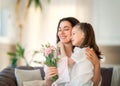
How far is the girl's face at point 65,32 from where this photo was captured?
2.51 metres

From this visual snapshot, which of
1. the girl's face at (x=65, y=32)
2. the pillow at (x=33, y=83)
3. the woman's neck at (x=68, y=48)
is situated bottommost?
the pillow at (x=33, y=83)

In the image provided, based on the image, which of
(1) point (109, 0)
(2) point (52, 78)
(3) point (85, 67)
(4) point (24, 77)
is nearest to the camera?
(3) point (85, 67)

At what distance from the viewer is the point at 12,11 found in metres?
5.53

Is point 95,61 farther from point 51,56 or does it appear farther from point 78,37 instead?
point 51,56

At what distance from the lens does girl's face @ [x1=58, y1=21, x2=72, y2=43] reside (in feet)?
8.22

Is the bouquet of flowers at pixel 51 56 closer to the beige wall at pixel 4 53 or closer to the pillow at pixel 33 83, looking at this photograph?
the pillow at pixel 33 83

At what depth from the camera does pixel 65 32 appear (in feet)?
8.20

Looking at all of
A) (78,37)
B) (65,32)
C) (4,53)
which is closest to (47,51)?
(78,37)

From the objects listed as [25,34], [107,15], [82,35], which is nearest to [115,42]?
[107,15]

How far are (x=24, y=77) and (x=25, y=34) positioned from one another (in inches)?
103

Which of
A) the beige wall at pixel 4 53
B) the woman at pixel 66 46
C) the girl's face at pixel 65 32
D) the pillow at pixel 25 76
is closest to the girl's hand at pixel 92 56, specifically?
the woman at pixel 66 46

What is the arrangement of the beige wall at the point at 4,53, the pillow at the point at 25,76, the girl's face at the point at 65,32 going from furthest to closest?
1. the beige wall at the point at 4,53
2. the pillow at the point at 25,76
3. the girl's face at the point at 65,32

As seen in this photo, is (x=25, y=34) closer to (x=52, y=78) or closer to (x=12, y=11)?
(x=12, y=11)

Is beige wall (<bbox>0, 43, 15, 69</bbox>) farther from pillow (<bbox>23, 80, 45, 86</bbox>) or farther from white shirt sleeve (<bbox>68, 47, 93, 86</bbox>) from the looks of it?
white shirt sleeve (<bbox>68, 47, 93, 86</bbox>)
